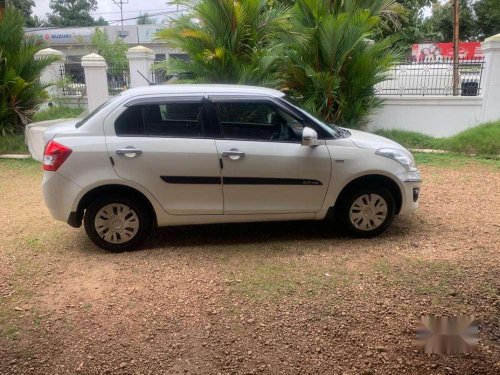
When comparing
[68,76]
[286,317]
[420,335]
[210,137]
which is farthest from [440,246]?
[68,76]

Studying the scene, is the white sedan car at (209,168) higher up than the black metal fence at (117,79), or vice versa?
the black metal fence at (117,79)

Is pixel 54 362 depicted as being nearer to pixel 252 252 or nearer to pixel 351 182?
pixel 252 252

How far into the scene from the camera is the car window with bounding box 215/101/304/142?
180 inches

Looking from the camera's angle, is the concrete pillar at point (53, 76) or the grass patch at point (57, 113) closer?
the grass patch at point (57, 113)

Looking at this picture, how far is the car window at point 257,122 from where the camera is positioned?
4.58m

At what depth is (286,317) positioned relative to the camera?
3.27m

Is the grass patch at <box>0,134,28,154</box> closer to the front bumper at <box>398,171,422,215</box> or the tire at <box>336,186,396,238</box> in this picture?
the tire at <box>336,186,396,238</box>

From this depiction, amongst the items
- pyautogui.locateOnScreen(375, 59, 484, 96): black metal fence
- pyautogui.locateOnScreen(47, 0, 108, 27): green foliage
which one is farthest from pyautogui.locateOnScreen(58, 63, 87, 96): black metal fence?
pyautogui.locateOnScreen(47, 0, 108, 27): green foliage

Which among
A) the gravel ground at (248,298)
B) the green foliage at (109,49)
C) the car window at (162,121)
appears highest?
the green foliage at (109,49)

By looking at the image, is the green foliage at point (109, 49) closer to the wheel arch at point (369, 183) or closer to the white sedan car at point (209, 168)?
the white sedan car at point (209, 168)

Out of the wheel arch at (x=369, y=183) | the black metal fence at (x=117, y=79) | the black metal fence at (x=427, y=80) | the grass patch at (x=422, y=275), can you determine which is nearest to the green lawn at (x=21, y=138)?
the black metal fence at (x=117, y=79)

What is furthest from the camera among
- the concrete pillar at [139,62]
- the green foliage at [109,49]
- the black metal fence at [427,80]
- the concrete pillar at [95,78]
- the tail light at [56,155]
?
the green foliage at [109,49]

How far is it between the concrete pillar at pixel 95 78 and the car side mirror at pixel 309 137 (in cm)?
808
